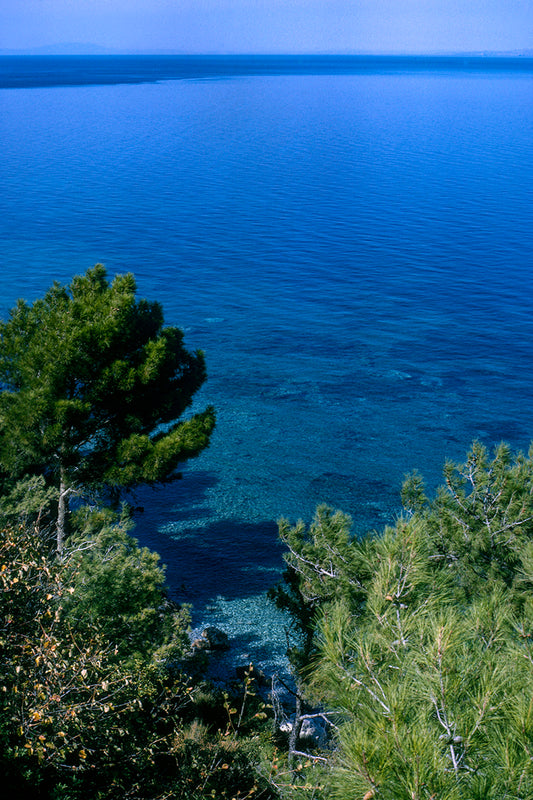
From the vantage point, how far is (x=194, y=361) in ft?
58.4

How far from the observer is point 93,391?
15773 millimetres

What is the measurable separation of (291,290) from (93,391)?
118 feet

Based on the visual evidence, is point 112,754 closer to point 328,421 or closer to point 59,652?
point 59,652

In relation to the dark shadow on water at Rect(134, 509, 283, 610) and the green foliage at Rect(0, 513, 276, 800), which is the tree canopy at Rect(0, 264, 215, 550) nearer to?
the green foliage at Rect(0, 513, 276, 800)

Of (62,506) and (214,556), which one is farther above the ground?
(62,506)

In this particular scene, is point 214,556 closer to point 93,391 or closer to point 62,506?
point 62,506

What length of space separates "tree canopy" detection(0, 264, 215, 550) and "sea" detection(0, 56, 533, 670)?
249 inches

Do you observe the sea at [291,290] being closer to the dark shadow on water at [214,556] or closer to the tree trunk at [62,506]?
the dark shadow on water at [214,556]

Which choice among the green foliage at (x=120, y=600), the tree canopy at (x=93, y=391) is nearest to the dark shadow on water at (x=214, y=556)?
the tree canopy at (x=93, y=391)

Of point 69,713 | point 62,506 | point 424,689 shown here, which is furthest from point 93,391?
point 424,689

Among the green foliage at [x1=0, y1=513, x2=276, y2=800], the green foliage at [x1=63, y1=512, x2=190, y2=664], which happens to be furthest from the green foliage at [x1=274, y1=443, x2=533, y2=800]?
the green foliage at [x1=63, y1=512, x2=190, y2=664]

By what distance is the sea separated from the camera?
25797 mm

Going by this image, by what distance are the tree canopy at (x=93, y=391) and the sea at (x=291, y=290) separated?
6335 millimetres

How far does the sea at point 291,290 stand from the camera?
84.6ft
